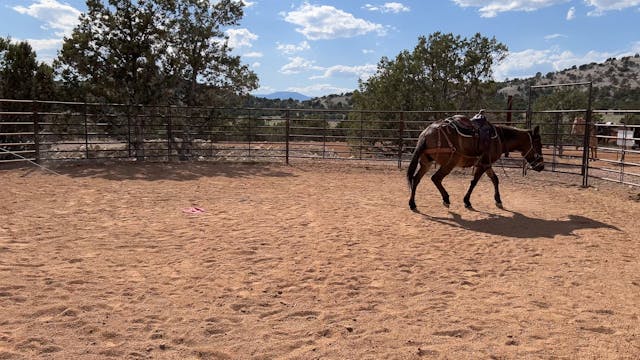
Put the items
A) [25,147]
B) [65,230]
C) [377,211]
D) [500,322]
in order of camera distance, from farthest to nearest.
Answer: [25,147] → [377,211] → [65,230] → [500,322]

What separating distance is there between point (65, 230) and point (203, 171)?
19.4 ft

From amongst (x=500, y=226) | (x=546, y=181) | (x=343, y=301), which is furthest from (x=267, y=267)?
(x=546, y=181)

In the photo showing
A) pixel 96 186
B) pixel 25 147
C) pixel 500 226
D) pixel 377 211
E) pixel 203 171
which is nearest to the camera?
pixel 500 226

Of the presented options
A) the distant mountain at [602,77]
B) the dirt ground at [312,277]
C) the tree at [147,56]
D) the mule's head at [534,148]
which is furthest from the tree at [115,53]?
the distant mountain at [602,77]

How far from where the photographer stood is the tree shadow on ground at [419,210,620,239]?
19.6 ft

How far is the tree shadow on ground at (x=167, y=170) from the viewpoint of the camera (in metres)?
10.3

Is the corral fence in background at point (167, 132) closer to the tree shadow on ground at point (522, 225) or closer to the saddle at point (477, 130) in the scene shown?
the saddle at point (477, 130)

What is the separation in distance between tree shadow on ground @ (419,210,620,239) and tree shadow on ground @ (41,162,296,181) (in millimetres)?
5633

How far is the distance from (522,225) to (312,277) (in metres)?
3.66

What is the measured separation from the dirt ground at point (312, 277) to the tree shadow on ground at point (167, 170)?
85.2 inches

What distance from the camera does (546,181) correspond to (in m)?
10.7

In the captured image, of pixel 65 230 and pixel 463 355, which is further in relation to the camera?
pixel 65 230

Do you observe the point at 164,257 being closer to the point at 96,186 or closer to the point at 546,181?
the point at 96,186

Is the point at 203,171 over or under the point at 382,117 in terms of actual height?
under
